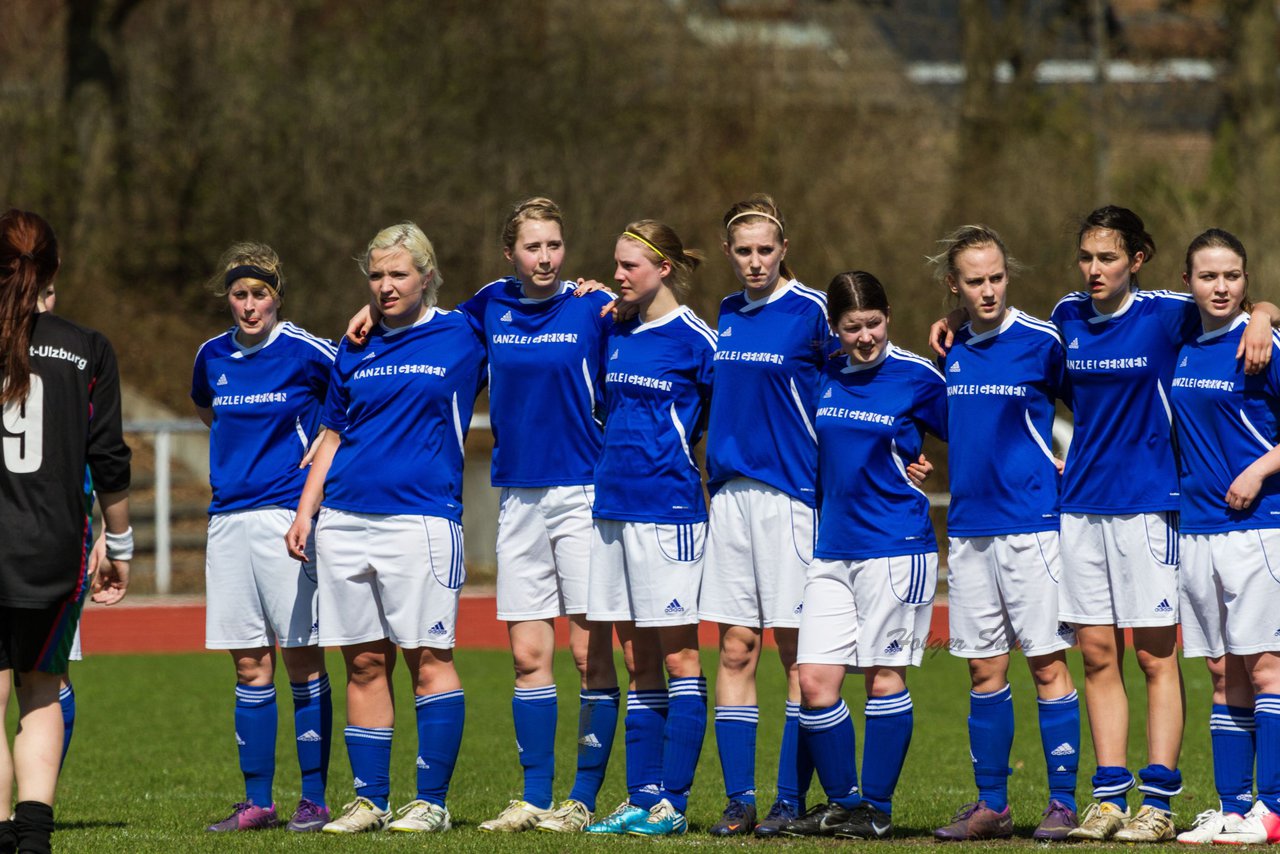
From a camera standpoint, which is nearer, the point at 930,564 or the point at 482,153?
the point at 930,564

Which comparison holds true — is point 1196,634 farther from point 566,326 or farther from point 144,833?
point 144,833

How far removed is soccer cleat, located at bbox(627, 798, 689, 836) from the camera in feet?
21.7

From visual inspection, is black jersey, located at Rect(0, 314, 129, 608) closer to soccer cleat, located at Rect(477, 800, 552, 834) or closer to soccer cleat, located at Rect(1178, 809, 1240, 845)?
soccer cleat, located at Rect(477, 800, 552, 834)

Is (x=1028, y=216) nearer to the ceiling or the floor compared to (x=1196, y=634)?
nearer to the ceiling

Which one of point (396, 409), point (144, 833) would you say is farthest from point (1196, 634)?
point (144, 833)

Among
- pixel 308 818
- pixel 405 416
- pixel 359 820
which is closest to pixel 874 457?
pixel 405 416

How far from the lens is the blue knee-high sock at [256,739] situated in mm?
7070

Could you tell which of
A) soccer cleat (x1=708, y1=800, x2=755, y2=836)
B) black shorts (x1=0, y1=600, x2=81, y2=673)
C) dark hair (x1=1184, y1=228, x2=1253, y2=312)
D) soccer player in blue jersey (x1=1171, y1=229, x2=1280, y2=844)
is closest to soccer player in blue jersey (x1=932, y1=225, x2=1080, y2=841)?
soccer player in blue jersey (x1=1171, y1=229, x2=1280, y2=844)

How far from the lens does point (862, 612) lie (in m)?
6.48

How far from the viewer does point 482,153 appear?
2280 cm

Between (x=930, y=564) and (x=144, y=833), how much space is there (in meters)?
3.08

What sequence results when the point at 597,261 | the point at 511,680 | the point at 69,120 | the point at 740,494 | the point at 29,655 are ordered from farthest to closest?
the point at 69,120 → the point at 597,261 → the point at 511,680 → the point at 740,494 → the point at 29,655

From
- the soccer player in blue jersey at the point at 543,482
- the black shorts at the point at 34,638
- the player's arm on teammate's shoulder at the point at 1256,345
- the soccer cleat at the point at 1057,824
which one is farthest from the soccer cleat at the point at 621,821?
the player's arm on teammate's shoulder at the point at 1256,345

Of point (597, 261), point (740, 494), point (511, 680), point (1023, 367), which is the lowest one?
point (511, 680)
